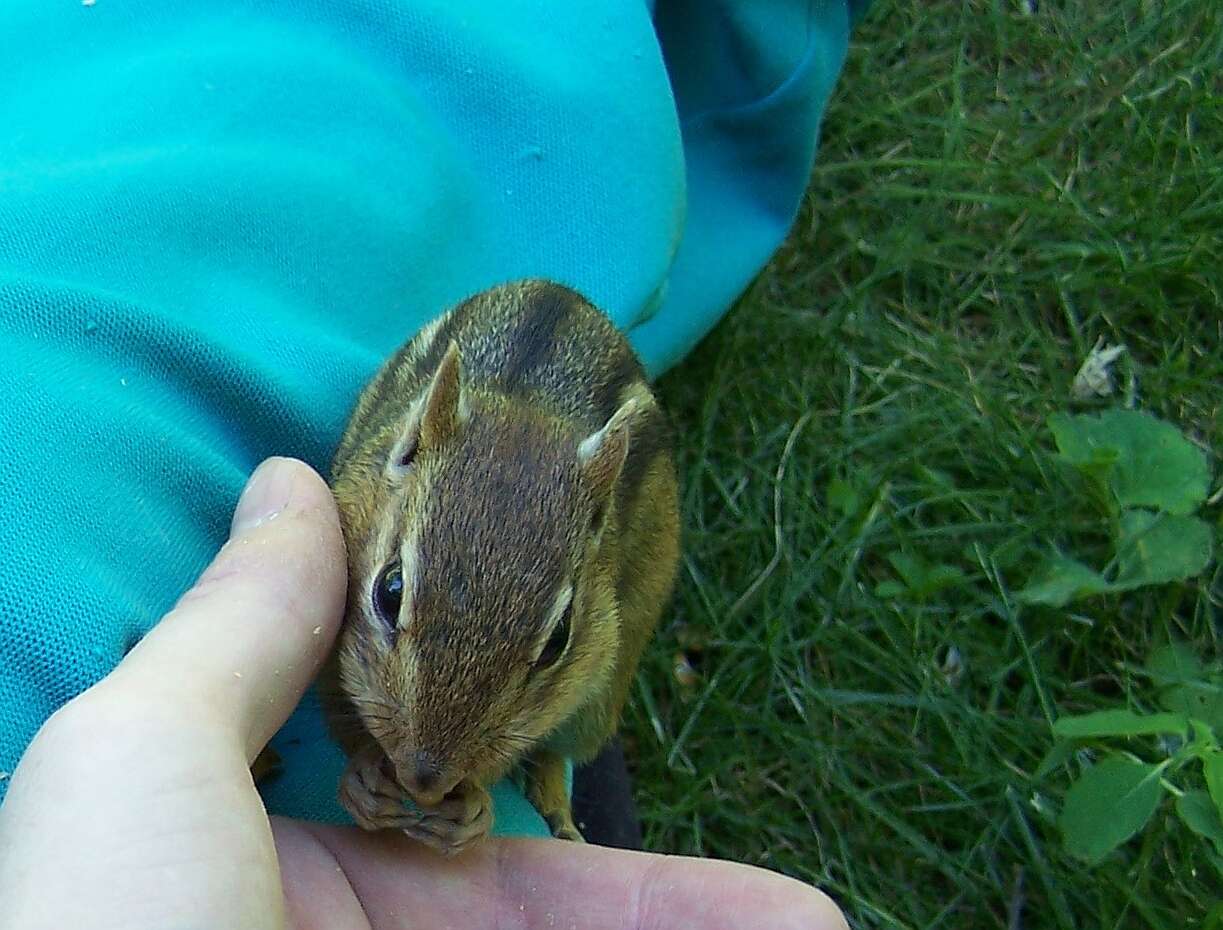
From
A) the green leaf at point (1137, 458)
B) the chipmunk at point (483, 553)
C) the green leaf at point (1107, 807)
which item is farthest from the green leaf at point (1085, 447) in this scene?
the chipmunk at point (483, 553)

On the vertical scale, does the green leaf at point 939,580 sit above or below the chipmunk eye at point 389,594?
below

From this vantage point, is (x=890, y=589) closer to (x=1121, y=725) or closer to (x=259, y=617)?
(x=1121, y=725)

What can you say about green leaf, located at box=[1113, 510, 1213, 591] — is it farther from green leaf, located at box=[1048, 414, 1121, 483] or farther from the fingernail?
the fingernail

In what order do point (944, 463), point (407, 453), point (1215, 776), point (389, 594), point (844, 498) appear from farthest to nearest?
point (944, 463) → point (844, 498) → point (1215, 776) → point (407, 453) → point (389, 594)

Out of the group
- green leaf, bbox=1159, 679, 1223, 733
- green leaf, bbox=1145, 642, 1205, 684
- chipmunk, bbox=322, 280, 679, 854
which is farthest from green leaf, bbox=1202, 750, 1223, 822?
chipmunk, bbox=322, 280, 679, 854

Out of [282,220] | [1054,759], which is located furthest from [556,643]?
[1054,759]

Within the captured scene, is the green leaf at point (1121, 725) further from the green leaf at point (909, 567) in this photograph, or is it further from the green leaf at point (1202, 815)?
the green leaf at point (909, 567)
